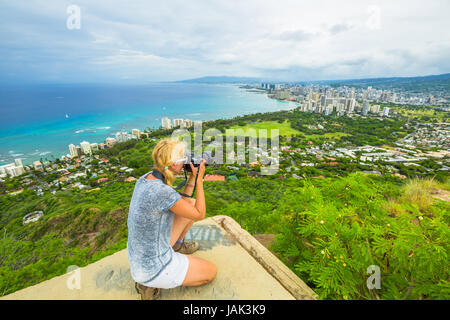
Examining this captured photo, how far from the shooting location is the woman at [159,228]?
4.39ft

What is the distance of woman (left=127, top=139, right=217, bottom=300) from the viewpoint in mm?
1338

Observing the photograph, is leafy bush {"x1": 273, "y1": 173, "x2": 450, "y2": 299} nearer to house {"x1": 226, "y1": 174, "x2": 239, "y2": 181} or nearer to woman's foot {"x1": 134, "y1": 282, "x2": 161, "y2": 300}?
woman's foot {"x1": 134, "y1": 282, "x2": 161, "y2": 300}

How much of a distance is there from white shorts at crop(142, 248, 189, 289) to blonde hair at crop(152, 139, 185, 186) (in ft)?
2.02

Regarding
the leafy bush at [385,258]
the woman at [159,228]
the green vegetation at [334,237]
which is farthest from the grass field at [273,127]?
the woman at [159,228]

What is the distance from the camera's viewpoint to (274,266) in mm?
1825

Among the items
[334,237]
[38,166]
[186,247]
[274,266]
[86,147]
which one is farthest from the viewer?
[86,147]

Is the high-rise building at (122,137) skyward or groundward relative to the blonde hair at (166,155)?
groundward

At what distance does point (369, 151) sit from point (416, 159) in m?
5.55

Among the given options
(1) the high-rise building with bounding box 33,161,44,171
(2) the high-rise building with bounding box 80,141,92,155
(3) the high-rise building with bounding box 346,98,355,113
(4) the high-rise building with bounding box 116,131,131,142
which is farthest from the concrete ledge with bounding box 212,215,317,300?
(3) the high-rise building with bounding box 346,98,355,113

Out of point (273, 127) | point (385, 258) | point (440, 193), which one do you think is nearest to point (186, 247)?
point (385, 258)

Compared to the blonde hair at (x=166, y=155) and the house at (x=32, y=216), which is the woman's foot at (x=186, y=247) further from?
the house at (x=32, y=216)

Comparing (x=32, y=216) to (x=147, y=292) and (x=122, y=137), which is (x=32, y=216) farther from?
(x=122, y=137)

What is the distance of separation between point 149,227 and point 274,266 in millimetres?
1226
